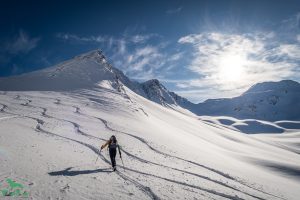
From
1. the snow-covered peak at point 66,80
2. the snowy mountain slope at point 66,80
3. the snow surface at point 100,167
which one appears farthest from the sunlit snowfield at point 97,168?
the snow-covered peak at point 66,80

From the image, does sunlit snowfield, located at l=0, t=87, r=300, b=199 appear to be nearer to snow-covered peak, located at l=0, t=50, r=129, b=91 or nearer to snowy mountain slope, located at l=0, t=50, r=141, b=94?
snowy mountain slope, located at l=0, t=50, r=141, b=94

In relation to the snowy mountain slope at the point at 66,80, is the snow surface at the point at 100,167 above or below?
below

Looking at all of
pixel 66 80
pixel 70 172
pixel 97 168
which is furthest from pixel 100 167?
pixel 66 80

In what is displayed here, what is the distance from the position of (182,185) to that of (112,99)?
4210 centimetres

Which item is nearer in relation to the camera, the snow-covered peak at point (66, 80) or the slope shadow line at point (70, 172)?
the slope shadow line at point (70, 172)

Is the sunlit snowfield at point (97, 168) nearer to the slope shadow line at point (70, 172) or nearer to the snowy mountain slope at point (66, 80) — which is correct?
the slope shadow line at point (70, 172)

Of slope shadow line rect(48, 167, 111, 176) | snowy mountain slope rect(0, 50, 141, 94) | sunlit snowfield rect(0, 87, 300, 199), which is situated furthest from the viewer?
snowy mountain slope rect(0, 50, 141, 94)

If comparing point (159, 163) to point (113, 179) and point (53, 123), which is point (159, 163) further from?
point (53, 123)

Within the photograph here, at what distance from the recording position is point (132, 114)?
46.7 metres

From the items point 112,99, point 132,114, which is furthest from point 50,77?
point 132,114

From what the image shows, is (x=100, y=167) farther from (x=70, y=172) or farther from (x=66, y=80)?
(x=66, y=80)

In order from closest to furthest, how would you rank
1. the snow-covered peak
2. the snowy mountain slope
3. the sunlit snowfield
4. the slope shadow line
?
1. the sunlit snowfield
2. the slope shadow line
3. the snowy mountain slope
4. the snow-covered peak

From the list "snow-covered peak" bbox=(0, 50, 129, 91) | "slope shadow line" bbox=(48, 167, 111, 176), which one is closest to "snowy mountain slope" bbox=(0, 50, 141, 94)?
"snow-covered peak" bbox=(0, 50, 129, 91)

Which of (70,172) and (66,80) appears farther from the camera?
(66,80)
